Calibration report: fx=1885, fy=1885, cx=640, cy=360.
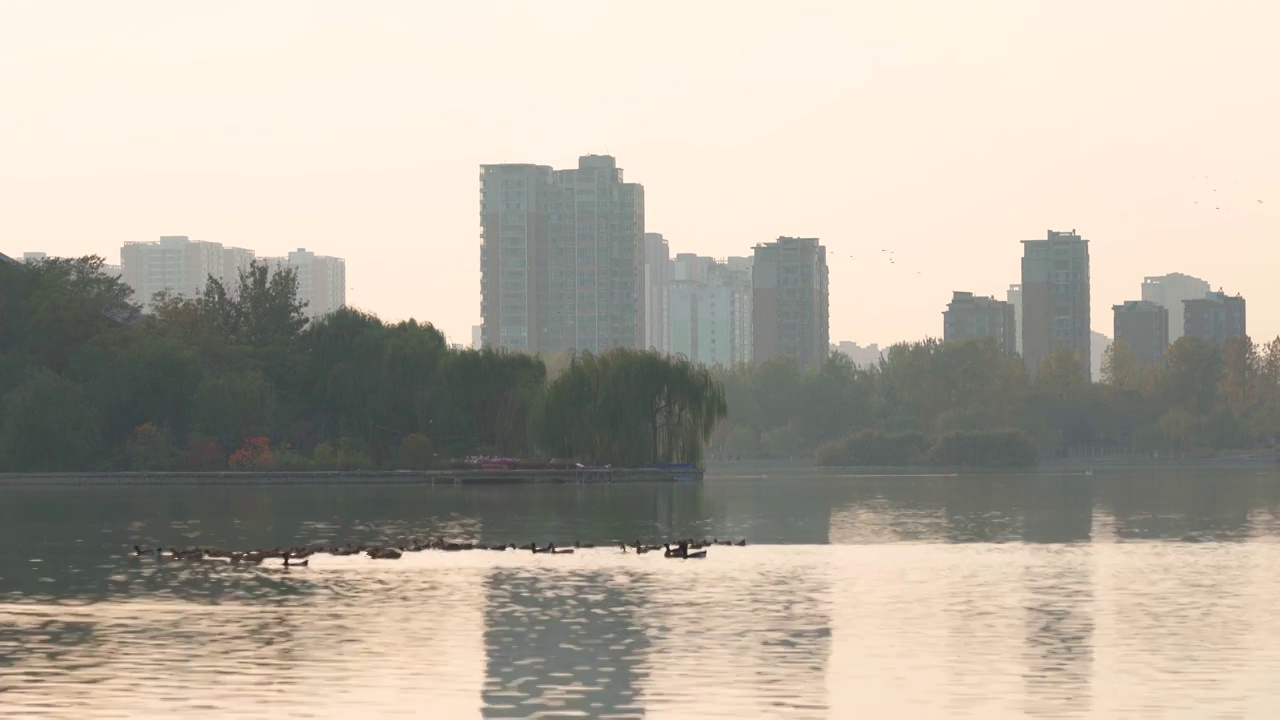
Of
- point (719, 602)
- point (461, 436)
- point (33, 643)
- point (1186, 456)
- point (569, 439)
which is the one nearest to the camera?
point (33, 643)

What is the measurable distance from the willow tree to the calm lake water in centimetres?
3131

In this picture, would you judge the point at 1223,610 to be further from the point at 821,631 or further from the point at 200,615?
the point at 200,615

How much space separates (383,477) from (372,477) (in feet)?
1.89

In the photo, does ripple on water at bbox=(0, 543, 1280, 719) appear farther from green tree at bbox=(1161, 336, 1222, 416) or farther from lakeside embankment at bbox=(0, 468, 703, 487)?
green tree at bbox=(1161, 336, 1222, 416)

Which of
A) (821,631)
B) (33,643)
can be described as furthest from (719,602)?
Result: (33,643)

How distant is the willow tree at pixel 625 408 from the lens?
93938 millimetres

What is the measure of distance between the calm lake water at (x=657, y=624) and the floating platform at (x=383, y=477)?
30880 millimetres

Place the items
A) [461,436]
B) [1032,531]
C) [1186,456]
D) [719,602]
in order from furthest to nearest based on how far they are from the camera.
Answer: [1186,456] → [461,436] → [1032,531] → [719,602]

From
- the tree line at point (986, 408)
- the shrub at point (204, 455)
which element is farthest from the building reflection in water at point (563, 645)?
the tree line at point (986, 408)

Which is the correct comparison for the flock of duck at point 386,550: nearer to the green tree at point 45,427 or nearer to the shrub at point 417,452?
the shrub at point 417,452

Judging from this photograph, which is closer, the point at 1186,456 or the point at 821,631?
the point at 821,631

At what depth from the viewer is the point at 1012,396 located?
191m

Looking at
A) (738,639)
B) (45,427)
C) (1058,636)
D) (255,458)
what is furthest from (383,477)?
(1058,636)

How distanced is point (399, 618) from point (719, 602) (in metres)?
6.00
